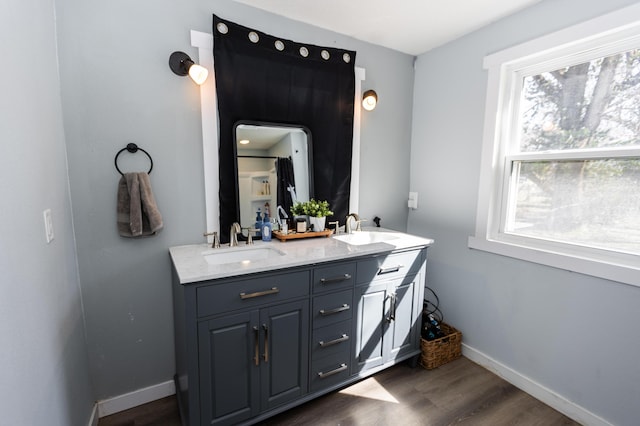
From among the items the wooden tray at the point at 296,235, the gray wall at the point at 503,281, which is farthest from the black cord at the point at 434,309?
the wooden tray at the point at 296,235

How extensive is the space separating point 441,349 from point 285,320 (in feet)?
4.39

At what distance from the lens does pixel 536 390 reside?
1892 mm

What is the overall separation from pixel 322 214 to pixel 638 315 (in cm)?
183

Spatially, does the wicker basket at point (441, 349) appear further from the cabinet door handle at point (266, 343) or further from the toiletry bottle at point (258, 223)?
the toiletry bottle at point (258, 223)

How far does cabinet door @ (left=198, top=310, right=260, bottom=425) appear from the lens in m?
1.38

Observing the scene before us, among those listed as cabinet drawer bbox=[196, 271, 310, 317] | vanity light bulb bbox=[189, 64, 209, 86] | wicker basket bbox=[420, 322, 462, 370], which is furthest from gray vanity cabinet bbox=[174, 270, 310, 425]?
vanity light bulb bbox=[189, 64, 209, 86]

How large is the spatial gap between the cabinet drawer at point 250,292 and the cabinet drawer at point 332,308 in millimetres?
129

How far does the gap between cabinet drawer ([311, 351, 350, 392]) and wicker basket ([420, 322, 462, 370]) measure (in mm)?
682

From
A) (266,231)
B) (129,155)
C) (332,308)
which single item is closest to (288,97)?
(266,231)

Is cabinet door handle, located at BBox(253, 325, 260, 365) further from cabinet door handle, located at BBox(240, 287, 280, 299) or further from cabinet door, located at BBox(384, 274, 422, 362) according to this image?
cabinet door, located at BBox(384, 274, 422, 362)

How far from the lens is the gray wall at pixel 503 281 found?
1581 millimetres

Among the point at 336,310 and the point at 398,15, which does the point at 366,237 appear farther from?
the point at 398,15

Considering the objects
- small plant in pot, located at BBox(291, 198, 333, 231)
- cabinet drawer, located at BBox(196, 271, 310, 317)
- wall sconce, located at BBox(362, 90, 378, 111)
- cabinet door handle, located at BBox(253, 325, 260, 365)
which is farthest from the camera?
wall sconce, located at BBox(362, 90, 378, 111)

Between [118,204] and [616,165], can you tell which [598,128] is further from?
[118,204]
